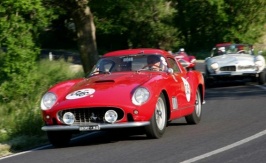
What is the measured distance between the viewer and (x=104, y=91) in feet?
36.0

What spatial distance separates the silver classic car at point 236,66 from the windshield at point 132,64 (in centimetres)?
1134

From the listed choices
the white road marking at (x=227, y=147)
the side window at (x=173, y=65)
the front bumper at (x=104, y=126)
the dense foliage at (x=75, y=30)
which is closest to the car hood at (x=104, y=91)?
the front bumper at (x=104, y=126)

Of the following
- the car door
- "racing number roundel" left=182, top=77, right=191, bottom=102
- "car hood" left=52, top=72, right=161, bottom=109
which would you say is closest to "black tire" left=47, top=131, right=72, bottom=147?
"car hood" left=52, top=72, right=161, bottom=109

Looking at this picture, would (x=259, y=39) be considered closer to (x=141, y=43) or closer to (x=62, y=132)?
(x=141, y=43)

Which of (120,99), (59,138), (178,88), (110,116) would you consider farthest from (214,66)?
(110,116)

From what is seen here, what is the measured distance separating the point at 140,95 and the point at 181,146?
1046 millimetres

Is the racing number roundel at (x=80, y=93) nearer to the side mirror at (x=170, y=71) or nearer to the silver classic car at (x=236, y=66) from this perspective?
the side mirror at (x=170, y=71)

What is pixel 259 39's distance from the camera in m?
53.4

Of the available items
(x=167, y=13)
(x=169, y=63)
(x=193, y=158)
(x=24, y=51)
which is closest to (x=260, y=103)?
(x=169, y=63)

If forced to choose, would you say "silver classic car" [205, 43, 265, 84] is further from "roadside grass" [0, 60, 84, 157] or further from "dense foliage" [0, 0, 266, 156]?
"roadside grass" [0, 60, 84, 157]

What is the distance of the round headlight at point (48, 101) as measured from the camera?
439 inches

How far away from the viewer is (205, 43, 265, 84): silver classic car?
23.6 metres

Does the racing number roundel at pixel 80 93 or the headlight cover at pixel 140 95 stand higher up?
the racing number roundel at pixel 80 93

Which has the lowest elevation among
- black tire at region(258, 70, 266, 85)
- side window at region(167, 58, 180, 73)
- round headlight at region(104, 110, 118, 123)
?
black tire at region(258, 70, 266, 85)
